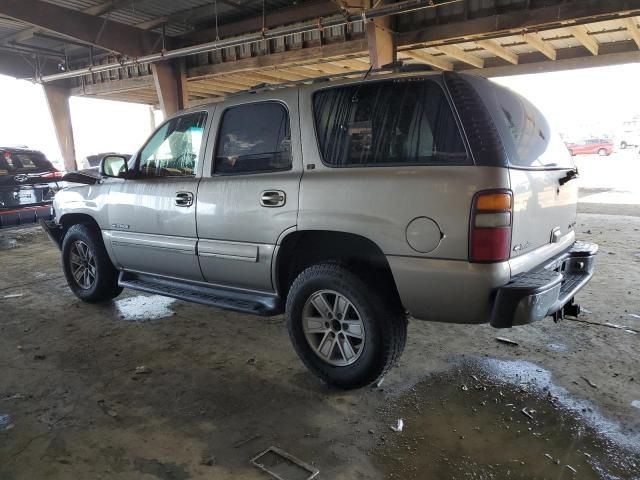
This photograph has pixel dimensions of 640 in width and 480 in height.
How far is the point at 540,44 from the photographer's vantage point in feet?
28.9

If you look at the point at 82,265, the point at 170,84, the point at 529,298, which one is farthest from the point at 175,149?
the point at 170,84

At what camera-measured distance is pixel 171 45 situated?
11367 mm

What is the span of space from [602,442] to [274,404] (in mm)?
1828

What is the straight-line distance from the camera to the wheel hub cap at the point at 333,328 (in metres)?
2.90

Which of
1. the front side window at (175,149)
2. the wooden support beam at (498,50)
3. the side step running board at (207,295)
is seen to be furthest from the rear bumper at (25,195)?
the wooden support beam at (498,50)

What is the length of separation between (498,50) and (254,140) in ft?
26.8

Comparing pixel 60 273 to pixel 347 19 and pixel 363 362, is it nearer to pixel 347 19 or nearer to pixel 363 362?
pixel 363 362

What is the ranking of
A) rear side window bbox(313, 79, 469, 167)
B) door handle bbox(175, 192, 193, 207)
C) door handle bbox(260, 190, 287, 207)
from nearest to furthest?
rear side window bbox(313, 79, 469, 167) < door handle bbox(260, 190, 287, 207) < door handle bbox(175, 192, 193, 207)

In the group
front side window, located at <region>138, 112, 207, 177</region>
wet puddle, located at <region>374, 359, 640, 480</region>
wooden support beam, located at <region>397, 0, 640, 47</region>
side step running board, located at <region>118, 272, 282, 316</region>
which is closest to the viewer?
wet puddle, located at <region>374, 359, 640, 480</region>

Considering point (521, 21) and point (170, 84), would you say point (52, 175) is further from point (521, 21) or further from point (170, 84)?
point (521, 21)

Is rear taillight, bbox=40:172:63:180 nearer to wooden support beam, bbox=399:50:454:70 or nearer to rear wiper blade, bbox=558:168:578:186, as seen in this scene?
wooden support beam, bbox=399:50:454:70

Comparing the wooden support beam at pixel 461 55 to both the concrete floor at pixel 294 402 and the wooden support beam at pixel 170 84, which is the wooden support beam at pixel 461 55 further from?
the wooden support beam at pixel 170 84

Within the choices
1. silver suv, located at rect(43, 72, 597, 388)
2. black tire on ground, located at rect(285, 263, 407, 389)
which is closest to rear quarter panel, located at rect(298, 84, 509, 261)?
silver suv, located at rect(43, 72, 597, 388)

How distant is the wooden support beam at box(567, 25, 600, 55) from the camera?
314 inches
